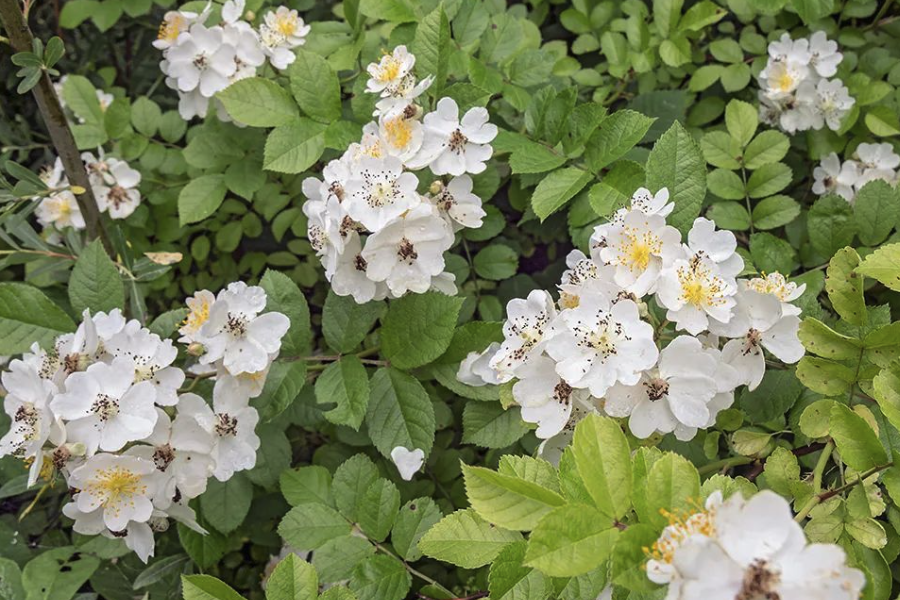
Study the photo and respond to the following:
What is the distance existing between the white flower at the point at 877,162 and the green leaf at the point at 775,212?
1.00ft

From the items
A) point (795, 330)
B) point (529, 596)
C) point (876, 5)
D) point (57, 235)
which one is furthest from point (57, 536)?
point (876, 5)

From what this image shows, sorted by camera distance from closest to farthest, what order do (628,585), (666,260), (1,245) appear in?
1. (628,585)
2. (666,260)
3. (1,245)

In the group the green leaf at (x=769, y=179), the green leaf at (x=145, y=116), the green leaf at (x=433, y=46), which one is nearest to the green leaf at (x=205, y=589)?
the green leaf at (x=433, y=46)

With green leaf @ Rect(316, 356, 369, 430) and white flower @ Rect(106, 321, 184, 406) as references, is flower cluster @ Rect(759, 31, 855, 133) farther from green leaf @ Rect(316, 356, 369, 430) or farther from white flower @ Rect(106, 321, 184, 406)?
white flower @ Rect(106, 321, 184, 406)

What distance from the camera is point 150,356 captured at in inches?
54.7

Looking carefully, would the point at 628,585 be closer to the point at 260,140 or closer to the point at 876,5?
the point at 260,140

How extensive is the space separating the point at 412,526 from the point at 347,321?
16.4 inches

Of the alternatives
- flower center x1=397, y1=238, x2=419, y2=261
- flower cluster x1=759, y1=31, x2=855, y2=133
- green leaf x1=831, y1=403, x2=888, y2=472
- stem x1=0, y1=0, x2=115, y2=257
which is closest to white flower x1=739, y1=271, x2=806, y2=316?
green leaf x1=831, y1=403, x2=888, y2=472

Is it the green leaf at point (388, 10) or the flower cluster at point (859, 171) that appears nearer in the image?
the green leaf at point (388, 10)

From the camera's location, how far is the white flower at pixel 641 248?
45.4 inches

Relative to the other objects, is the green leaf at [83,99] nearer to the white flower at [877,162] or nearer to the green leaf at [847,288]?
the green leaf at [847,288]

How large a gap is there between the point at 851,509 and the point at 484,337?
68 cm

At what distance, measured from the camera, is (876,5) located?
6.34 feet

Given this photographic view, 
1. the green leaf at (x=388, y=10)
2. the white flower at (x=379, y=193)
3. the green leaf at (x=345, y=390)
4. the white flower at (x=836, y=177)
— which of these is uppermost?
the green leaf at (x=388, y=10)
